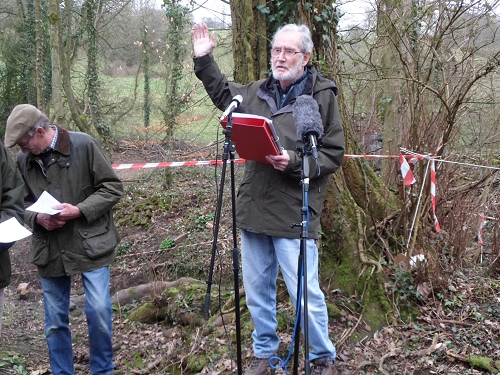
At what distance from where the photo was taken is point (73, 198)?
3801 millimetres

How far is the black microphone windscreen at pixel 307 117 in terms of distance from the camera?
2979mm

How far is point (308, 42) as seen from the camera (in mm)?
3430

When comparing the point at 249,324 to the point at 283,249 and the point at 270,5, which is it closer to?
the point at 283,249

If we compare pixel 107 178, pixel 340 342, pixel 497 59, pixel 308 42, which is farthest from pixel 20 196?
pixel 497 59

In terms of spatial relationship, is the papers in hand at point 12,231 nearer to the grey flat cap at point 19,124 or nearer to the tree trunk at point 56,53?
the grey flat cap at point 19,124

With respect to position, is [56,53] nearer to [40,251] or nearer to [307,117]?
[40,251]

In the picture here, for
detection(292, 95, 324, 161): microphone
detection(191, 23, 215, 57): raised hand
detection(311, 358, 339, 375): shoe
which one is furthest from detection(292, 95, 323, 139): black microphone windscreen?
detection(311, 358, 339, 375): shoe

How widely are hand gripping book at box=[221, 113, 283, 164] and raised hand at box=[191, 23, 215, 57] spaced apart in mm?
854

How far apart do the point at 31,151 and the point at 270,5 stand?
106 inches

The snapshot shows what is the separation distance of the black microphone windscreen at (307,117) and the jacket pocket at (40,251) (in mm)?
2105

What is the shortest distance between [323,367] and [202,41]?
2484mm

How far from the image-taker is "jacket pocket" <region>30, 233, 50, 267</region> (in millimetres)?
3713

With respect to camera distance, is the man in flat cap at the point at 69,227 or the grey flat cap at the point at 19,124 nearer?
the grey flat cap at the point at 19,124

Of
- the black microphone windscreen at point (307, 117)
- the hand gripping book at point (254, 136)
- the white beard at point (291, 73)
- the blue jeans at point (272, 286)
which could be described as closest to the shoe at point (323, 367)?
the blue jeans at point (272, 286)
